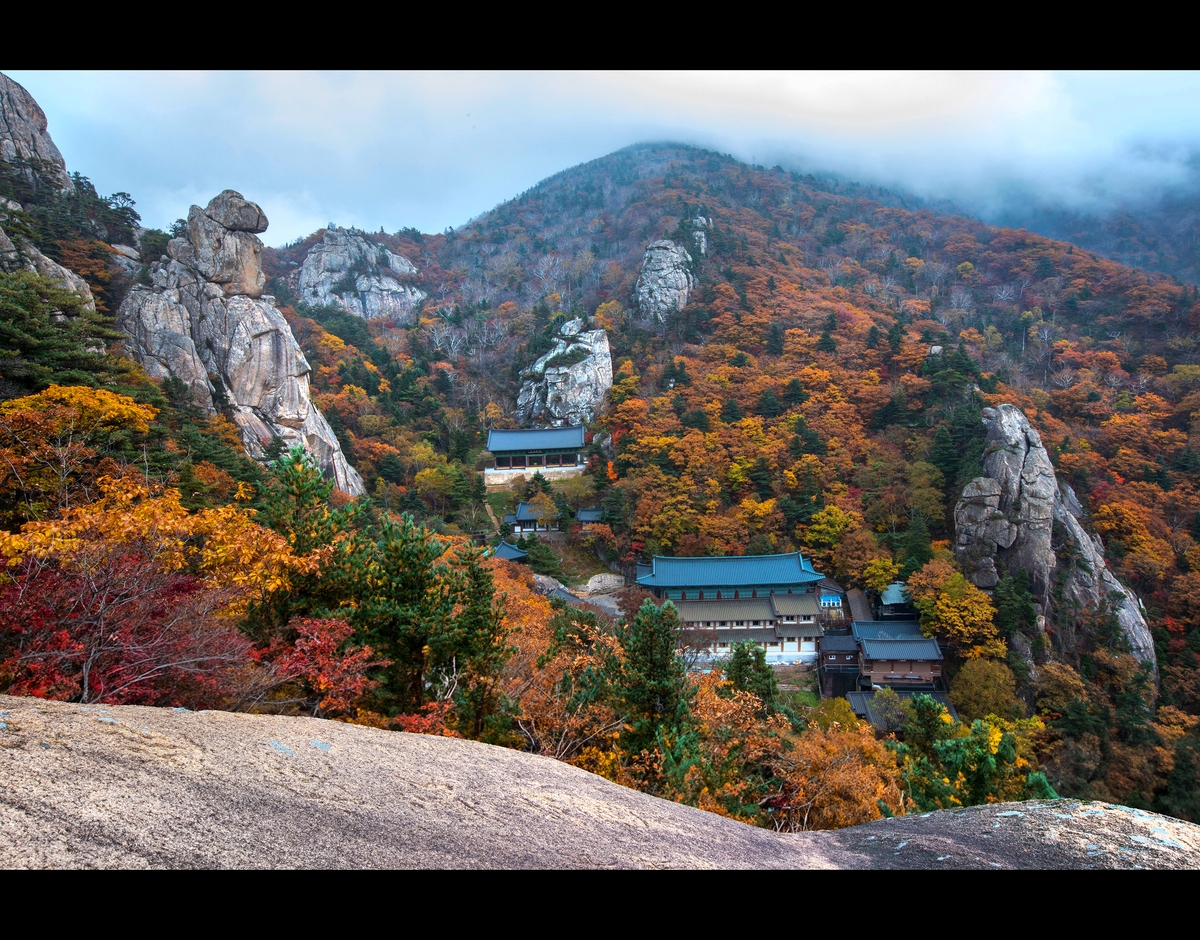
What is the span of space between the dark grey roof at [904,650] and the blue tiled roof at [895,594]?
232cm

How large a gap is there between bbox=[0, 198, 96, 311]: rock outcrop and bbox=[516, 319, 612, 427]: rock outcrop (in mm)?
27488

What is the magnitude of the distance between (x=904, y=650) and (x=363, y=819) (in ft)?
81.8

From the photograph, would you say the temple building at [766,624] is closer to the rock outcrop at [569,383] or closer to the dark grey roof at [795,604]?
the dark grey roof at [795,604]

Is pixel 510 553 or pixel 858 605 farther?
pixel 510 553

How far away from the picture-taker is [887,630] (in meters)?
24.8

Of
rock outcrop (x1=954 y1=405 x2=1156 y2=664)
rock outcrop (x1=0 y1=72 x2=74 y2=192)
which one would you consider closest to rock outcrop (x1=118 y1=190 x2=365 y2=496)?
rock outcrop (x1=0 y1=72 x2=74 y2=192)

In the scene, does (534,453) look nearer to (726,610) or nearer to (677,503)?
(677,503)

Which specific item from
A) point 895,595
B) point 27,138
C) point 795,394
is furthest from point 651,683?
point 27,138

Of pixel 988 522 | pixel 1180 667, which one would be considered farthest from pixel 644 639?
pixel 1180 667

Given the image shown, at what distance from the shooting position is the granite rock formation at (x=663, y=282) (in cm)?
5203

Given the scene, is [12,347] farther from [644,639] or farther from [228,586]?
[644,639]

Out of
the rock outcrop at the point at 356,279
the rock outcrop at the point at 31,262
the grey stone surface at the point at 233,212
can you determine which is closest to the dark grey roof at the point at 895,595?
the rock outcrop at the point at 31,262

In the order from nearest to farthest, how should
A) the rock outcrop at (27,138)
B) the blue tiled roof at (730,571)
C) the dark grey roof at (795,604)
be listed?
the dark grey roof at (795,604)
the blue tiled roof at (730,571)
the rock outcrop at (27,138)

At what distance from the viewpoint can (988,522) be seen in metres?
26.2
